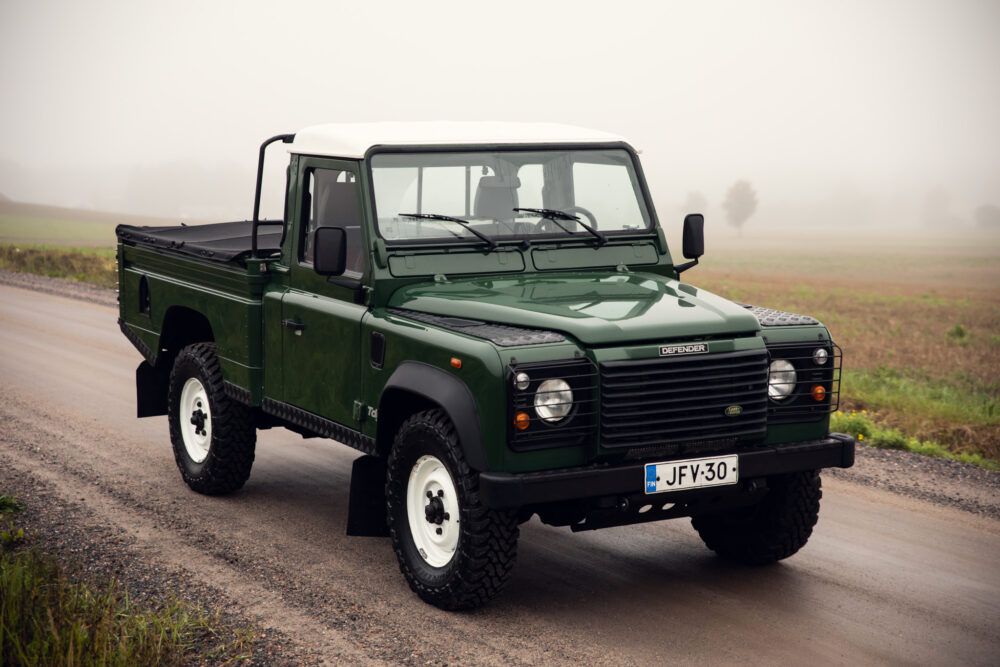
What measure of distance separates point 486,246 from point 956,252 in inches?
4053

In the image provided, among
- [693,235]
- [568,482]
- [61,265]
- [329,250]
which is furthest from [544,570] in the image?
[61,265]

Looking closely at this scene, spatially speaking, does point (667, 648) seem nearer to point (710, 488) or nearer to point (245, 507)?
point (710, 488)

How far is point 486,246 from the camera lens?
6.18 metres

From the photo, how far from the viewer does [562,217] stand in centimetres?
639

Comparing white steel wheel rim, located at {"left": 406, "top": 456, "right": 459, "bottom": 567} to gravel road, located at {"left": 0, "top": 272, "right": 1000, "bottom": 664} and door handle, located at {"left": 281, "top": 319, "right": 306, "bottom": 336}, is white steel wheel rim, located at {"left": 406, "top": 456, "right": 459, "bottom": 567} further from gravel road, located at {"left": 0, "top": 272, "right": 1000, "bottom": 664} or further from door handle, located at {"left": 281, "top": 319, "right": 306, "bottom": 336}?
door handle, located at {"left": 281, "top": 319, "right": 306, "bottom": 336}

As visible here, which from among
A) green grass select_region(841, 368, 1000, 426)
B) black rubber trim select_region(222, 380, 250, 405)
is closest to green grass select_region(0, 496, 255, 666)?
black rubber trim select_region(222, 380, 250, 405)

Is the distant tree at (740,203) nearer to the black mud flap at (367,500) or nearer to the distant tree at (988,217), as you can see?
the distant tree at (988,217)

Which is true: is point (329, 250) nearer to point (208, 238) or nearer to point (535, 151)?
point (535, 151)

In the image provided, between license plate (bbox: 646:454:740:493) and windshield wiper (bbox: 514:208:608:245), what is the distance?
68.6 inches

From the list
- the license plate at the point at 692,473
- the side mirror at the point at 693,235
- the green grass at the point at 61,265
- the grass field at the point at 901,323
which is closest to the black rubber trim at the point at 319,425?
the license plate at the point at 692,473

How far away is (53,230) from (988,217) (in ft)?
390

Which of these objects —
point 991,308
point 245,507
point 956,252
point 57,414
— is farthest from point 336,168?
point 956,252

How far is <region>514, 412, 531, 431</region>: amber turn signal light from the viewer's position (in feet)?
15.9

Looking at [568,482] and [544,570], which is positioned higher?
[568,482]
